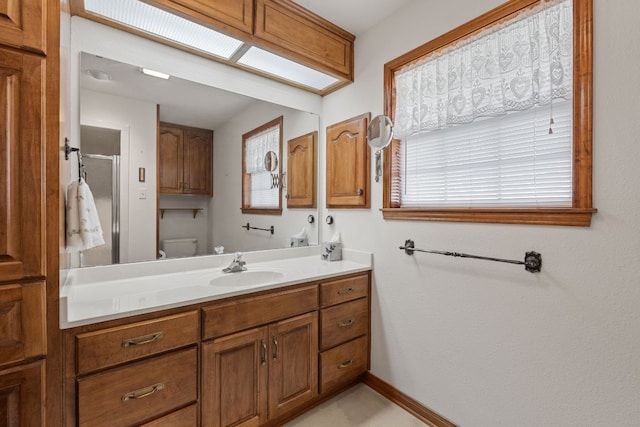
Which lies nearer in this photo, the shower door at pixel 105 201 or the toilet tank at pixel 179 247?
the shower door at pixel 105 201

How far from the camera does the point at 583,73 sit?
1.17 metres

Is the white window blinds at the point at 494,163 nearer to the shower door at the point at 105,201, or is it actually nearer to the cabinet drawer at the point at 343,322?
the cabinet drawer at the point at 343,322

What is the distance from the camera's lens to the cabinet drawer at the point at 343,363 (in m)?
1.83

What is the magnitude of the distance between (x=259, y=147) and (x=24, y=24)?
140 centimetres

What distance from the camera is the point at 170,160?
182 centimetres

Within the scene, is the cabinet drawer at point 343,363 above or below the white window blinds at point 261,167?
below

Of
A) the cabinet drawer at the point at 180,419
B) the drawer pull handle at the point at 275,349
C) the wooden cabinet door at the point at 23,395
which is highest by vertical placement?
the wooden cabinet door at the point at 23,395

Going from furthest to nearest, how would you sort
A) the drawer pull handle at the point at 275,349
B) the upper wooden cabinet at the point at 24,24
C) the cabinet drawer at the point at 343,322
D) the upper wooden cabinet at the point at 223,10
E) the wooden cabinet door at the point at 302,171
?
the wooden cabinet door at the point at 302,171 < the cabinet drawer at the point at 343,322 < the drawer pull handle at the point at 275,349 < the upper wooden cabinet at the point at 223,10 < the upper wooden cabinet at the point at 24,24

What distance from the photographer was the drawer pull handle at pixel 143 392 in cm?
116

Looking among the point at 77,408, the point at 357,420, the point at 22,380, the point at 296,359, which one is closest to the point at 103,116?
the point at 22,380

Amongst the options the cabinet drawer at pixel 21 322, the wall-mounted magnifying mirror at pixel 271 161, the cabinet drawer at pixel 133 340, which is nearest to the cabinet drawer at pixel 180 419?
the cabinet drawer at pixel 133 340

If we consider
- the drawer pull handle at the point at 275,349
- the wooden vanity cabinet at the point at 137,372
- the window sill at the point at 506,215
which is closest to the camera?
the wooden vanity cabinet at the point at 137,372

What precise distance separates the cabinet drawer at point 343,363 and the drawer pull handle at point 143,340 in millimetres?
975

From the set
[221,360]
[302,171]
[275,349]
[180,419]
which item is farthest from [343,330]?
[302,171]
